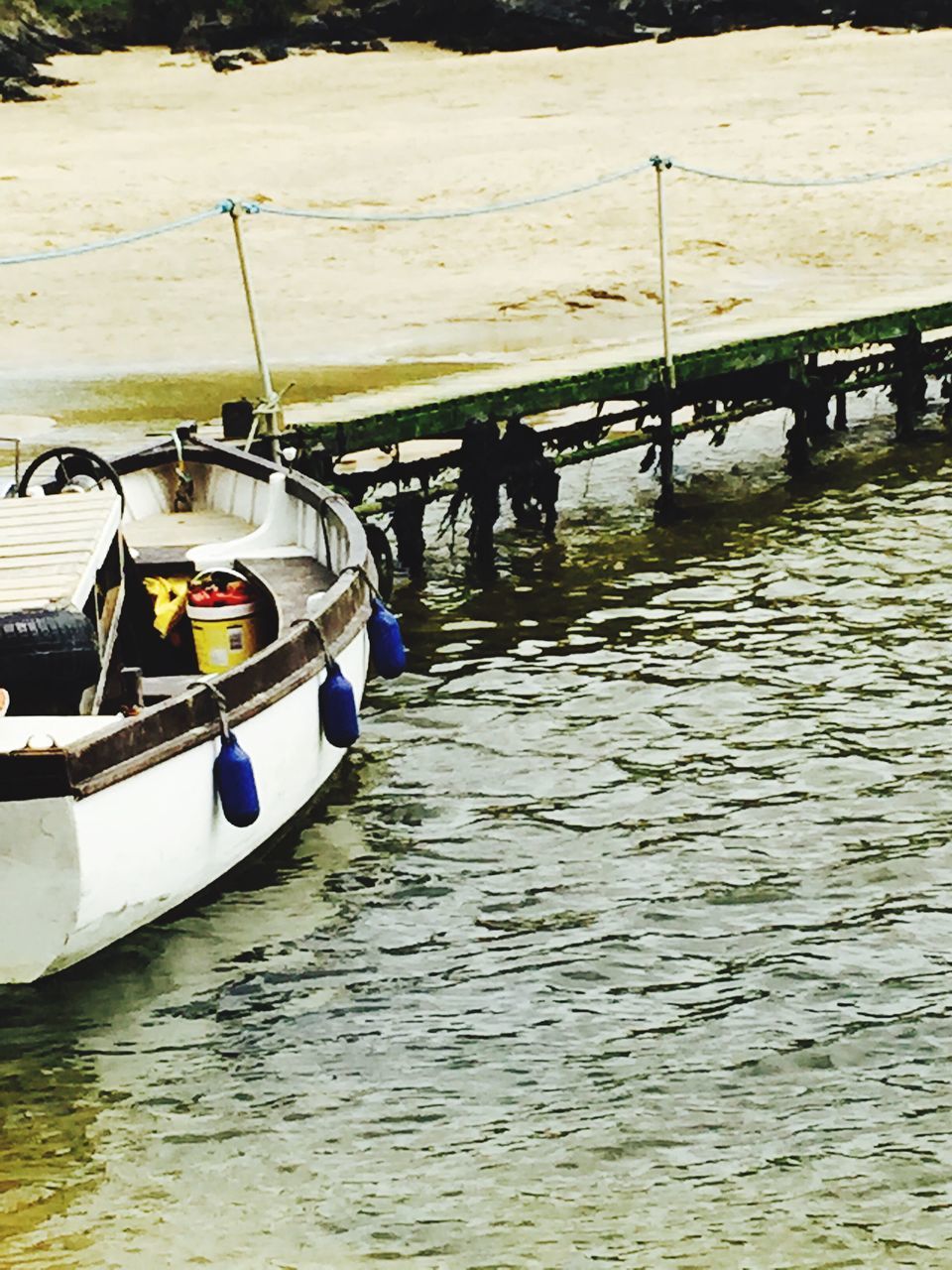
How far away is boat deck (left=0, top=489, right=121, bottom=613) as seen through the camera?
7730mm

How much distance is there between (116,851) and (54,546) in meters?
2.01

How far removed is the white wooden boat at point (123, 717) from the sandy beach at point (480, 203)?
788cm

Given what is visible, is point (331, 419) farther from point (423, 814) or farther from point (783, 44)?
point (783, 44)

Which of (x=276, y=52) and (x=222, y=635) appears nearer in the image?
(x=222, y=635)

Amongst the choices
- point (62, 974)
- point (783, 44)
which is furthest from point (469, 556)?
point (783, 44)

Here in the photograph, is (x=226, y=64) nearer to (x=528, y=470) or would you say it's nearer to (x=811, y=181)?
(x=811, y=181)

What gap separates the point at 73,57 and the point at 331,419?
118 feet

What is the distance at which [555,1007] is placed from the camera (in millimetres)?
7277

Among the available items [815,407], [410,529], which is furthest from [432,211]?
[410,529]

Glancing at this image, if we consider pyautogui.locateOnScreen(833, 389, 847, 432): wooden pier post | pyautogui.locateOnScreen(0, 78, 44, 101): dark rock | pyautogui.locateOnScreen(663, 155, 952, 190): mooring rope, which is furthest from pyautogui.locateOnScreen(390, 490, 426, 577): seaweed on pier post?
pyautogui.locateOnScreen(0, 78, 44, 101): dark rock

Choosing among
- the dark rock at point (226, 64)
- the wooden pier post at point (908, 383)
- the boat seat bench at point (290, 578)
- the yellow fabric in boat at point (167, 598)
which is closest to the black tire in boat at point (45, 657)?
the boat seat bench at point (290, 578)

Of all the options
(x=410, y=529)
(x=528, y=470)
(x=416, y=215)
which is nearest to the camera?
(x=410, y=529)

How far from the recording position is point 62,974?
24.7ft

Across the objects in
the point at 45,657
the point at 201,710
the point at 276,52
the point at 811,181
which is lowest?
the point at 201,710
